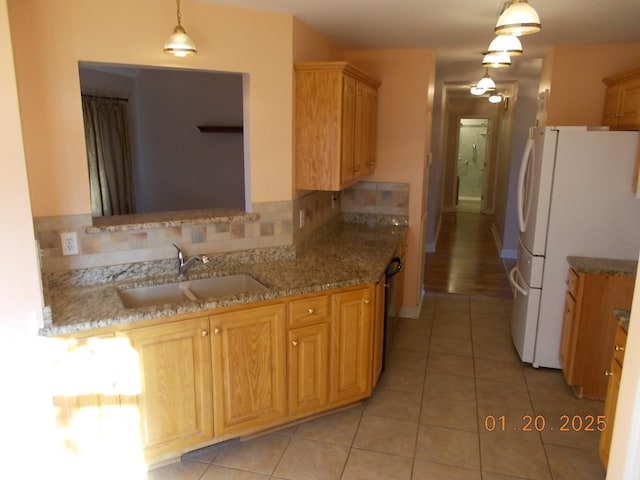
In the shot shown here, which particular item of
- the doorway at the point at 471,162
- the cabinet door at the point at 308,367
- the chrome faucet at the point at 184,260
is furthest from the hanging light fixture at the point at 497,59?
the doorway at the point at 471,162

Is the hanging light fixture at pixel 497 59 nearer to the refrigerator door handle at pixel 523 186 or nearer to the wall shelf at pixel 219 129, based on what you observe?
the refrigerator door handle at pixel 523 186

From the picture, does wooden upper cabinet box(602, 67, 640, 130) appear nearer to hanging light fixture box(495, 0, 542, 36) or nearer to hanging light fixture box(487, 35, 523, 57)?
hanging light fixture box(487, 35, 523, 57)

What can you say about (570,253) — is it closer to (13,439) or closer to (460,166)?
(13,439)

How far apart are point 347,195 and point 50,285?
9.03 feet

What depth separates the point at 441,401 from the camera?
10.8 feet

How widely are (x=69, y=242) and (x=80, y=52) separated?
0.99 meters

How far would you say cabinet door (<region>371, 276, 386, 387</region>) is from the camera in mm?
3154

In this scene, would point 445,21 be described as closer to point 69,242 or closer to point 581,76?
point 581,76

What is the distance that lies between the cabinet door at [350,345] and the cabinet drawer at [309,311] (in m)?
0.07

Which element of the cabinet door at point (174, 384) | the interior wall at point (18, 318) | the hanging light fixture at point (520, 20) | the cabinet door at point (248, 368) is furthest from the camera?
the cabinet door at point (248, 368)

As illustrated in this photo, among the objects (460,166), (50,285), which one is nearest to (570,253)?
(50,285)

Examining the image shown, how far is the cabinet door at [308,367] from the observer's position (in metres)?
2.82

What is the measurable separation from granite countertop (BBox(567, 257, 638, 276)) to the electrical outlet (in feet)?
10.2

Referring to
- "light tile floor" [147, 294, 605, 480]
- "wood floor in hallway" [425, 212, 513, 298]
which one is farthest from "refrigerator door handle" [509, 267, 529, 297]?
"wood floor in hallway" [425, 212, 513, 298]
